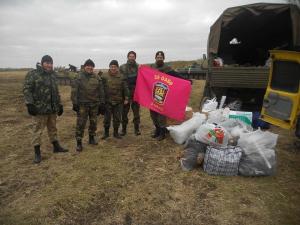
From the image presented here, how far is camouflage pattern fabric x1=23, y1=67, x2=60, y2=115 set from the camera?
5.45 m

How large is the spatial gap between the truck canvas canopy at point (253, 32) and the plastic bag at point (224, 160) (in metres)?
4.03

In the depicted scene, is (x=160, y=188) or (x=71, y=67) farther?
(x=71, y=67)

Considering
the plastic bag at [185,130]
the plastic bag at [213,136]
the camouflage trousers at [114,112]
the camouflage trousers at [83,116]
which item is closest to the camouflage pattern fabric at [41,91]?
the camouflage trousers at [83,116]

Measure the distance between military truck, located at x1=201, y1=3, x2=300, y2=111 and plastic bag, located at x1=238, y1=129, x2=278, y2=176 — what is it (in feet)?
10.2

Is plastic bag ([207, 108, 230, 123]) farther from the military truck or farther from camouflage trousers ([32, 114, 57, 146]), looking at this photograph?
camouflage trousers ([32, 114, 57, 146])

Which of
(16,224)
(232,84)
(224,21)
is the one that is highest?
(224,21)

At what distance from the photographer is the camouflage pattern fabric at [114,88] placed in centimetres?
659

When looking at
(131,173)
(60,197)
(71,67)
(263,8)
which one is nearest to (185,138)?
(131,173)

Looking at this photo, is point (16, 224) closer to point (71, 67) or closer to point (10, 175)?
point (10, 175)

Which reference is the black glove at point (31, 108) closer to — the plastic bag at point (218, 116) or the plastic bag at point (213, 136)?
the plastic bag at point (213, 136)

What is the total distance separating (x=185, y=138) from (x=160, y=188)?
2065 millimetres

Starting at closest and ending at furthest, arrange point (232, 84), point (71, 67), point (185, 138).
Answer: point (185, 138)
point (232, 84)
point (71, 67)

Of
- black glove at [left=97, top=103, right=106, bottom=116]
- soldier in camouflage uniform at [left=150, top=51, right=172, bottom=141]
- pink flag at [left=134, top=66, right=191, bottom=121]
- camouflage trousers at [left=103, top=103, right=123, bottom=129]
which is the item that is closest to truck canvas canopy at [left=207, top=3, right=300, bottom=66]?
soldier in camouflage uniform at [left=150, top=51, right=172, bottom=141]

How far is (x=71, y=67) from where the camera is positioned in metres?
26.1
